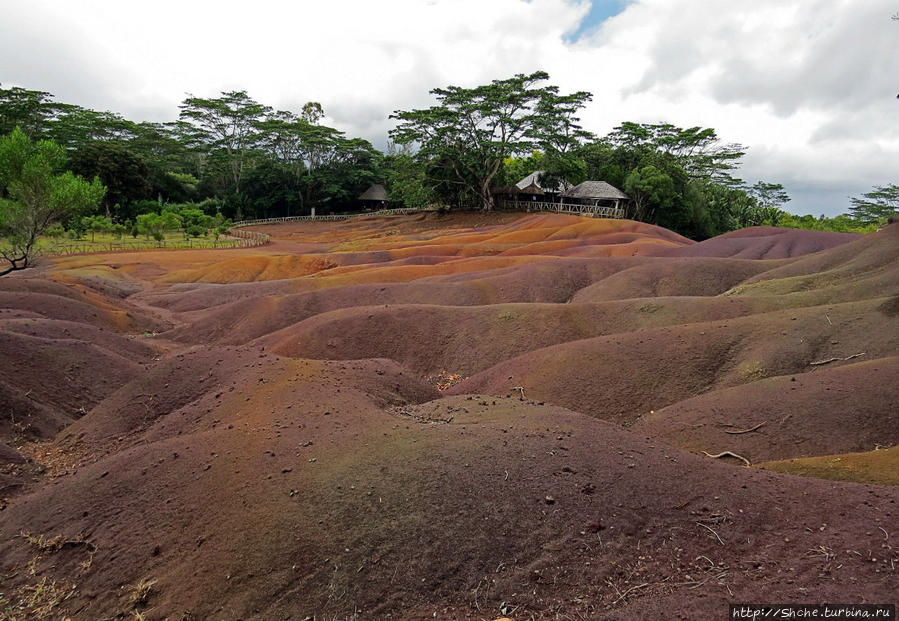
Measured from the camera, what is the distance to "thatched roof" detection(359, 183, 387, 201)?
221 ft

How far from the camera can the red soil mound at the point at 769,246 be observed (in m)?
30.3

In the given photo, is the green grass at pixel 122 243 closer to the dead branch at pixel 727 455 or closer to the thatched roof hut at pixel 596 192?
the thatched roof hut at pixel 596 192

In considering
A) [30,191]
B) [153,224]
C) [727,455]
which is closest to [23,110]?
[153,224]

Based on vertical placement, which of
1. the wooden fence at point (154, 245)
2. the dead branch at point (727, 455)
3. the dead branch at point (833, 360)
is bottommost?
the dead branch at point (727, 455)

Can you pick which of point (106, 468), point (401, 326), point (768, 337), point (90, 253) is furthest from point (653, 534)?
point (90, 253)

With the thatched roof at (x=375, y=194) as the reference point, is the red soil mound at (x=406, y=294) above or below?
below

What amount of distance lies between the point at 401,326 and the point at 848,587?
1442 cm

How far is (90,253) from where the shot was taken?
39.2m

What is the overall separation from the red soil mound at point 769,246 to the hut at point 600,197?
625 inches

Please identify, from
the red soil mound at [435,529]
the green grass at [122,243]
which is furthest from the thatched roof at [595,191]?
the red soil mound at [435,529]

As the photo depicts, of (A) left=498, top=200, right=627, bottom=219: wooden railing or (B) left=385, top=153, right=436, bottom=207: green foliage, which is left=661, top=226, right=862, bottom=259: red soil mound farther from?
(B) left=385, top=153, right=436, bottom=207: green foliage

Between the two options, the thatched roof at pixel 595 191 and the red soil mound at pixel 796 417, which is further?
the thatched roof at pixel 595 191

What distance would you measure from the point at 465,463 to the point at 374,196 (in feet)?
211

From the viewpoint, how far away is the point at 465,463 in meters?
6.11
